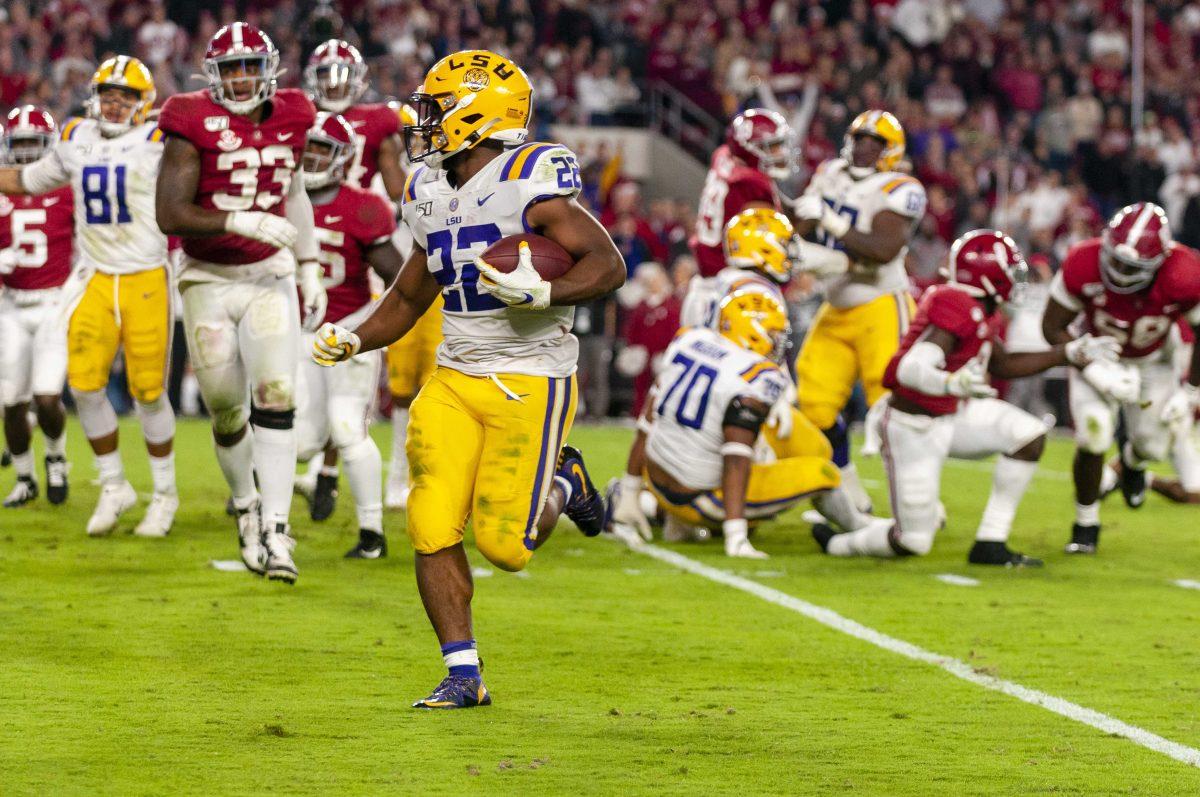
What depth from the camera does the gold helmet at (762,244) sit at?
8672 millimetres

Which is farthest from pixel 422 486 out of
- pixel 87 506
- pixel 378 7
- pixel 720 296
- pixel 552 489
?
pixel 378 7

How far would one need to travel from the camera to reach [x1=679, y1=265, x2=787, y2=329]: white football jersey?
8.52 meters

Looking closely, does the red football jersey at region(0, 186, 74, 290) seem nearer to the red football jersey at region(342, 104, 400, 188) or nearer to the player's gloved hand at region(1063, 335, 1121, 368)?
the red football jersey at region(342, 104, 400, 188)

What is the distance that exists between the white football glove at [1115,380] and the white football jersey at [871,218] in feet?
4.50

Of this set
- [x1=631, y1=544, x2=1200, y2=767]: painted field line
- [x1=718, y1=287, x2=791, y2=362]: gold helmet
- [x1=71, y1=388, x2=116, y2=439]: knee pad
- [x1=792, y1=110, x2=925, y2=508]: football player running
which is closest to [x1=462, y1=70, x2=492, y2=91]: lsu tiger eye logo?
[x1=631, y1=544, x2=1200, y2=767]: painted field line

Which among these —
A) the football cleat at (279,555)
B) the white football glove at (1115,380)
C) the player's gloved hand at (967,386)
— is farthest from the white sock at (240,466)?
the white football glove at (1115,380)

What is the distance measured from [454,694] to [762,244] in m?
4.41

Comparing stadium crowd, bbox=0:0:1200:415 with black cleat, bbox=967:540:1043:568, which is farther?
stadium crowd, bbox=0:0:1200:415

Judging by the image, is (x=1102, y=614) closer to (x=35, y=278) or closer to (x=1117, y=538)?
(x=1117, y=538)

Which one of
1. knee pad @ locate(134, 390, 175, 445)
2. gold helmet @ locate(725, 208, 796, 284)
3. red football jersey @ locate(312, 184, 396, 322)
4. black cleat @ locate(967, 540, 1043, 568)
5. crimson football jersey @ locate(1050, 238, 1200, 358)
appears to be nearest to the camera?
red football jersey @ locate(312, 184, 396, 322)

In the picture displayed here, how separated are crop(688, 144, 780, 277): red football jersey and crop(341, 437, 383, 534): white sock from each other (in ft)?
8.45

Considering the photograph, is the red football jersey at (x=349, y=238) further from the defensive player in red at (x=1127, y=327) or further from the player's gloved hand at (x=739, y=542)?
the defensive player in red at (x=1127, y=327)

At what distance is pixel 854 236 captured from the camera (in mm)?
8836

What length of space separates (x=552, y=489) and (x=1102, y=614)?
258 cm
